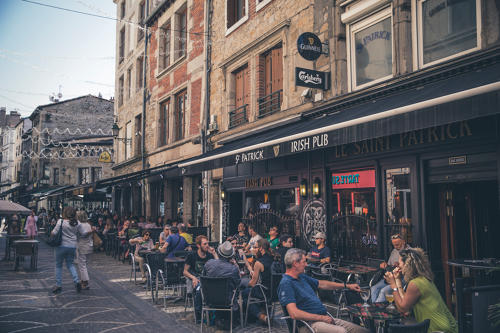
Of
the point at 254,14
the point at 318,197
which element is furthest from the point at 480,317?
the point at 254,14

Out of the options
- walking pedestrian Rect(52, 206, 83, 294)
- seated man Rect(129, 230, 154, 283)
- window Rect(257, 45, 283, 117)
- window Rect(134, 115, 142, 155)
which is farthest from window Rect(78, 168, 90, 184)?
walking pedestrian Rect(52, 206, 83, 294)

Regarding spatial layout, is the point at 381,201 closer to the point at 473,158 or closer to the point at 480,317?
the point at 473,158

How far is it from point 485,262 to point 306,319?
2.86 meters

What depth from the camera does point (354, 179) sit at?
8.41 metres

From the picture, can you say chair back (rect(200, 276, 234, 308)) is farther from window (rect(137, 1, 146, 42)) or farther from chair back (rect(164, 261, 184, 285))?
window (rect(137, 1, 146, 42))

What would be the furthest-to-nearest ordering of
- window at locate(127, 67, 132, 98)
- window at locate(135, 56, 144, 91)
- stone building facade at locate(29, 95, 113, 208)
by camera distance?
stone building facade at locate(29, 95, 113, 208) → window at locate(127, 67, 132, 98) → window at locate(135, 56, 144, 91)

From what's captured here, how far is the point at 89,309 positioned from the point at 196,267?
1929 millimetres

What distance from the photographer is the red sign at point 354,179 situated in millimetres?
8016

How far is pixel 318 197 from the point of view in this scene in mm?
9195

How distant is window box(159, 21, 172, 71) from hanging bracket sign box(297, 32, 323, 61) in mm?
11255

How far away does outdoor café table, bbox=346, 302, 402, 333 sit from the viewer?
3.78 meters

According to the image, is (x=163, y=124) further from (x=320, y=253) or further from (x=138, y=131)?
(x=320, y=253)

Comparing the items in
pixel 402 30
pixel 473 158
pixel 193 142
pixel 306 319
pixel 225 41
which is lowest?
pixel 306 319

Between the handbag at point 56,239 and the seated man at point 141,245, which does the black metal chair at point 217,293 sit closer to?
the handbag at point 56,239
